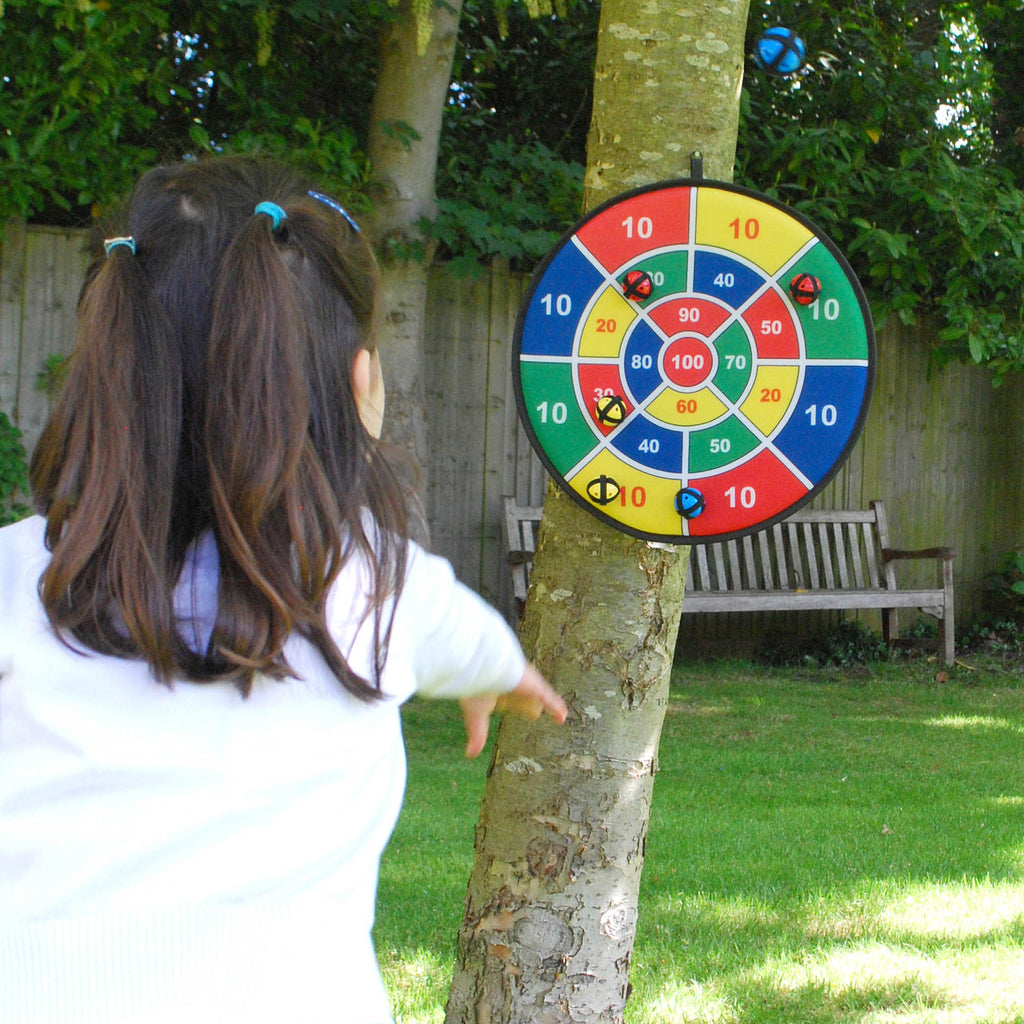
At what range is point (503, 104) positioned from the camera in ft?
28.4

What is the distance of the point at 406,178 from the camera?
6.50 meters

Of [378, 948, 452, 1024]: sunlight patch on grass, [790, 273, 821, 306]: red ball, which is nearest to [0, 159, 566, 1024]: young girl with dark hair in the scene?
[790, 273, 821, 306]: red ball

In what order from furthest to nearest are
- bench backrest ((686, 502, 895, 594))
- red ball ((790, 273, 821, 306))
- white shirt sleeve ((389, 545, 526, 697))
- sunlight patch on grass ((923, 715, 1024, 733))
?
bench backrest ((686, 502, 895, 594)) → sunlight patch on grass ((923, 715, 1024, 733)) → red ball ((790, 273, 821, 306)) → white shirt sleeve ((389, 545, 526, 697))

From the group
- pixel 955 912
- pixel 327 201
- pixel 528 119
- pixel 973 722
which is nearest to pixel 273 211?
pixel 327 201

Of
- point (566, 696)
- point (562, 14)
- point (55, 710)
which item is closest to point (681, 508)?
point (566, 696)

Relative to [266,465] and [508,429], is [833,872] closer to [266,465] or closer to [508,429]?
[266,465]

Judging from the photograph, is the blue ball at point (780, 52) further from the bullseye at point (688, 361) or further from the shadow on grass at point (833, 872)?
the shadow on grass at point (833, 872)

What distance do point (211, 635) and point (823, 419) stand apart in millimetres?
1452

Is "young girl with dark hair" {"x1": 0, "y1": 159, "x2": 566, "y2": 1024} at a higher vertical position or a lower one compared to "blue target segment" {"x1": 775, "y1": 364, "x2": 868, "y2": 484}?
lower

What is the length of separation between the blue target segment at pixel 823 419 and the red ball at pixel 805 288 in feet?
0.39

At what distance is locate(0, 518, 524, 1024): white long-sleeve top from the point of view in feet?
3.60

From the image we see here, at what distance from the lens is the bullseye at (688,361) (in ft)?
7.73

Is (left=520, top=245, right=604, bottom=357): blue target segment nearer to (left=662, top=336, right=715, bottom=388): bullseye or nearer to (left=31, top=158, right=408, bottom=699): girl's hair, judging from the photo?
(left=662, top=336, right=715, bottom=388): bullseye

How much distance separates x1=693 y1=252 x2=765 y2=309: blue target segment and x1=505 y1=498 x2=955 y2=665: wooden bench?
5.45 meters
